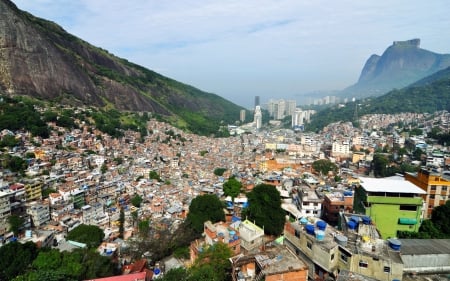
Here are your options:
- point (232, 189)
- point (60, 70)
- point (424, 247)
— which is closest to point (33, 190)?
point (232, 189)

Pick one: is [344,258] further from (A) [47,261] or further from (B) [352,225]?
(A) [47,261]

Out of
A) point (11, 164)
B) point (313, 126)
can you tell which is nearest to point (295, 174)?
point (11, 164)

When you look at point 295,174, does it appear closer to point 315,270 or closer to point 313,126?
point 315,270

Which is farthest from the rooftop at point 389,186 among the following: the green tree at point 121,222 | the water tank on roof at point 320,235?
the green tree at point 121,222

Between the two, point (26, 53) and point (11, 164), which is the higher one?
point (26, 53)

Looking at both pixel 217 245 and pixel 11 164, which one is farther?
pixel 11 164

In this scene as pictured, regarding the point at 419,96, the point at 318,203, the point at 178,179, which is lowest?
the point at 178,179

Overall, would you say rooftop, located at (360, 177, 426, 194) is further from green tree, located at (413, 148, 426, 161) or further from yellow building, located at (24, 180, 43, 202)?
green tree, located at (413, 148, 426, 161)

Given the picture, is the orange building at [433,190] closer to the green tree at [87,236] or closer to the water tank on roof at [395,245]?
the water tank on roof at [395,245]
